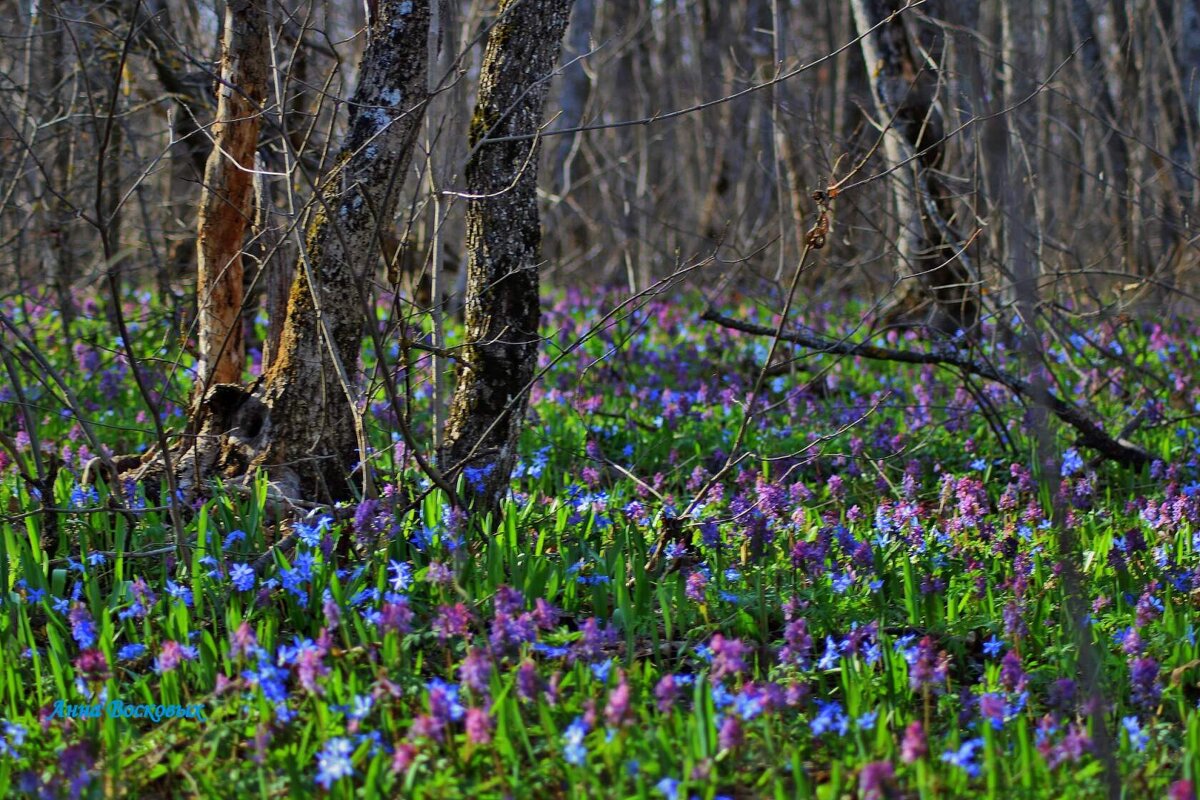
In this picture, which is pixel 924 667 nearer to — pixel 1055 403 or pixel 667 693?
pixel 667 693

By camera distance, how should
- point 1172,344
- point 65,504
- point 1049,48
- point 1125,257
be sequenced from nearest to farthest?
point 65,504, point 1172,344, point 1125,257, point 1049,48

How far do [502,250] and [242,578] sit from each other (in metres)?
1.38

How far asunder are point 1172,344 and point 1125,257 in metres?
1.09

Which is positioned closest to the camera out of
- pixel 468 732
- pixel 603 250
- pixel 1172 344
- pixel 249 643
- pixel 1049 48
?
pixel 468 732

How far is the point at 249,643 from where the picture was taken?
8.72 feet

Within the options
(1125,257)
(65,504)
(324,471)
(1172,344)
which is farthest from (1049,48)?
(65,504)

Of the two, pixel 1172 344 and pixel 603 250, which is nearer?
pixel 1172 344

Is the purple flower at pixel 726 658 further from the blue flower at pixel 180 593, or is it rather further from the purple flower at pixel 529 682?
the blue flower at pixel 180 593

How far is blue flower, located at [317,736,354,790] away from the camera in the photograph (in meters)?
2.32

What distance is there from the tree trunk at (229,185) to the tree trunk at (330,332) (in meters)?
0.25

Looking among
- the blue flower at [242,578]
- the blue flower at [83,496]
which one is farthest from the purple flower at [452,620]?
the blue flower at [83,496]

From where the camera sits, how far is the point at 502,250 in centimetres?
390

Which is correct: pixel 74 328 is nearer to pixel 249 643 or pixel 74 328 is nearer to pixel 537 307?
pixel 537 307

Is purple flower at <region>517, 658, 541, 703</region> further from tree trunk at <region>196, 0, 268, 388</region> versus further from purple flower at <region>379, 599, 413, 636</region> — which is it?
tree trunk at <region>196, 0, 268, 388</region>
